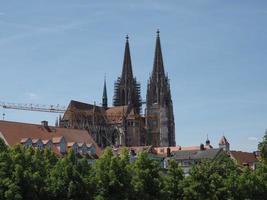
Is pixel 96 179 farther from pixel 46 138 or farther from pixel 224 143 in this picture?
A: pixel 224 143

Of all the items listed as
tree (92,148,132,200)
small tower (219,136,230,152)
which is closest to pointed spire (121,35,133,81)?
→ small tower (219,136,230,152)

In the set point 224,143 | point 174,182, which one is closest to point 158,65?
point 224,143

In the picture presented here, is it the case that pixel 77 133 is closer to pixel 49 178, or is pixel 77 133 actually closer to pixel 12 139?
pixel 12 139

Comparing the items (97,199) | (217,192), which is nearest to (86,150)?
(217,192)

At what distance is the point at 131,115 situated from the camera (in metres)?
182

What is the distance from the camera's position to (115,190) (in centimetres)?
5738

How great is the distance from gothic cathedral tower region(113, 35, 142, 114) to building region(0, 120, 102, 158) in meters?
98.4

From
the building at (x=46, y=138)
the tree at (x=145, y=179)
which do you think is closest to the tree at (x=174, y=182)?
the tree at (x=145, y=179)

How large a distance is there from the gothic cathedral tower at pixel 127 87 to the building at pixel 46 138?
323 ft

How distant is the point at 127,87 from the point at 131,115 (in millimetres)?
14964

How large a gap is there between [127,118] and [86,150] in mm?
92043

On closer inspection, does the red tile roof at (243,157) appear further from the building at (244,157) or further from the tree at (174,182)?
the tree at (174,182)

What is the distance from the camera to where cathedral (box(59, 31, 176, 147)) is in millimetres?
174875

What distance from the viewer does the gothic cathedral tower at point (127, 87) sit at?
634 ft
